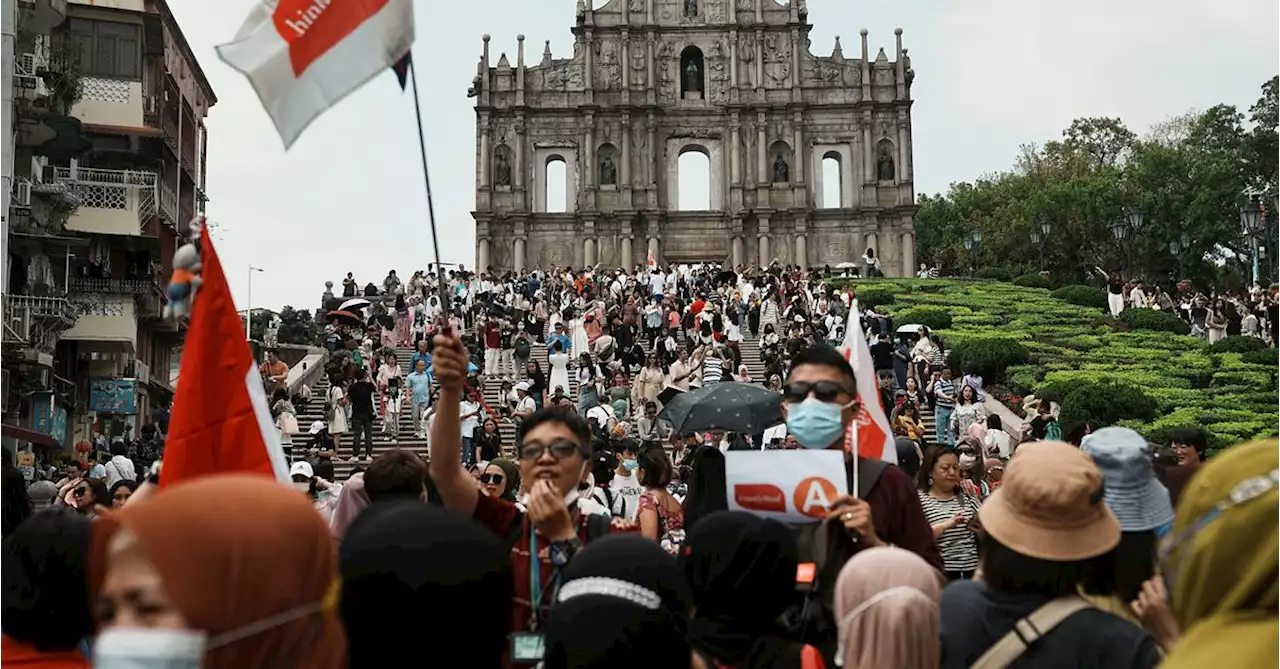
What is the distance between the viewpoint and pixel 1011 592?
325 cm

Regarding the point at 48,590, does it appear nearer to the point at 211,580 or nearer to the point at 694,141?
the point at 211,580

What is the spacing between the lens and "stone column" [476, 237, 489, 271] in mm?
52062

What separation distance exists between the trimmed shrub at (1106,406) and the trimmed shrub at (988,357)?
186 inches

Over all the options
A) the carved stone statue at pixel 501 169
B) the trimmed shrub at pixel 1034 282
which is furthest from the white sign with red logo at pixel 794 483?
the carved stone statue at pixel 501 169

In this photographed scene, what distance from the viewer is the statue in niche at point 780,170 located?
52.7 metres

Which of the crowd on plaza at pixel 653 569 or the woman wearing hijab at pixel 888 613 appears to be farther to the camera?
the woman wearing hijab at pixel 888 613

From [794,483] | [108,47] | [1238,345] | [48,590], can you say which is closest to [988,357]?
[1238,345]

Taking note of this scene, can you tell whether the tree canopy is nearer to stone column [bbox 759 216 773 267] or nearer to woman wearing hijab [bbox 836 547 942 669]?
stone column [bbox 759 216 773 267]

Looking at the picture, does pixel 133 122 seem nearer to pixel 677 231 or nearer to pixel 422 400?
pixel 422 400

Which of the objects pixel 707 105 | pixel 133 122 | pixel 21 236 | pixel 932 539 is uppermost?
pixel 707 105

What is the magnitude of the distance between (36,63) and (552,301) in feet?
45.0

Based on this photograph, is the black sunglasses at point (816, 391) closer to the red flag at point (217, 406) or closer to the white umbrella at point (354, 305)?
the red flag at point (217, 406)

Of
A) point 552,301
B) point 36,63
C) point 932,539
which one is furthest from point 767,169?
point 932,539

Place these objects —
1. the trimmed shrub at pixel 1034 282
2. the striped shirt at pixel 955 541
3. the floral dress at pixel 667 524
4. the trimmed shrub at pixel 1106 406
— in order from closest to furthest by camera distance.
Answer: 1. the striped shirt at pixel 955 541
2. the floral dress at pixel 667 524
3. the trimmed shrub at pixel 1106 406
4. the trimmed shrub at pixel 1034 282
